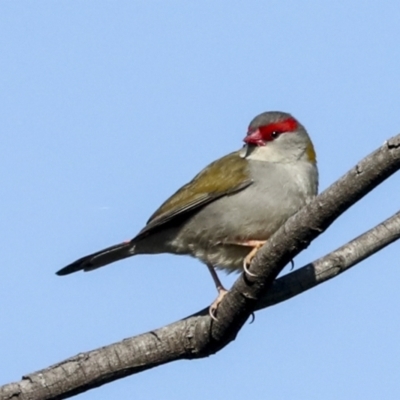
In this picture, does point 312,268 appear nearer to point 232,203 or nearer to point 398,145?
point 232,203

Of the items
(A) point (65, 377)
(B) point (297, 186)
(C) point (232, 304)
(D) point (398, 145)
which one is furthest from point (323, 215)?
(B) point (297, 186)

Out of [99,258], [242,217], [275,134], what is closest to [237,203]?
[242,217]

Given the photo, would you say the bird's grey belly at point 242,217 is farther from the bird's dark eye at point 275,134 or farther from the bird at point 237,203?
the bird's dark eye at point 275,134

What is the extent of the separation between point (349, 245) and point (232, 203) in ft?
4.54

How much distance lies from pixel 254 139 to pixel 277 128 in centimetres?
24

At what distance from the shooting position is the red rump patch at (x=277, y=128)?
7.31 meters

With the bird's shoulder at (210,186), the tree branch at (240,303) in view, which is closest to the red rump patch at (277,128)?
the bird's shoulder at (210,186)

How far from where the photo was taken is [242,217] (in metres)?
6.67

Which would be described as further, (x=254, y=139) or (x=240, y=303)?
(x=254, y=139)

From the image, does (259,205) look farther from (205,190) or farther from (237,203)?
(205,190)

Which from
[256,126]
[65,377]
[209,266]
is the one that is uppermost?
[256,126]

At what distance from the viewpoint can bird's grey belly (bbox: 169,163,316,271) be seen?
6574mm

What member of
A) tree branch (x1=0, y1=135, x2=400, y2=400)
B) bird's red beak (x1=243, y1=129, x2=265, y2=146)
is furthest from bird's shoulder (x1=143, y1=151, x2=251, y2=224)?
tree branch (x1=0, y1=135, x2=400, y2=400)

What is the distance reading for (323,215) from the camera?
4.33 meters
